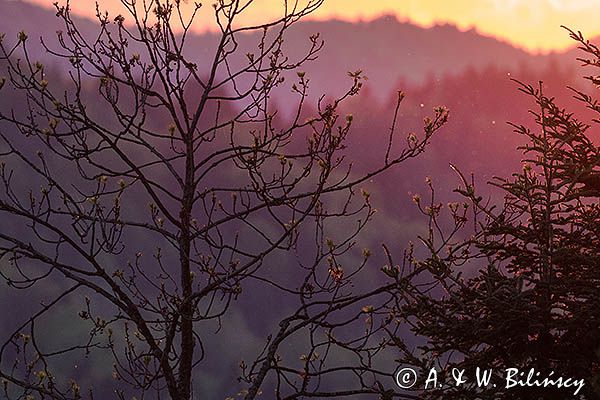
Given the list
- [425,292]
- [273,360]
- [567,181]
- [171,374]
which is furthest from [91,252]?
[567,181]

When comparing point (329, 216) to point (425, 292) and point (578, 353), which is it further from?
point (578, 353)

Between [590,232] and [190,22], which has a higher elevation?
[190,22]

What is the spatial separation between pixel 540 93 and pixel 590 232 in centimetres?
152

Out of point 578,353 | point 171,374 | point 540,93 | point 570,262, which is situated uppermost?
point 540,93

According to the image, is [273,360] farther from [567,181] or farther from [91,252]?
[567,181]

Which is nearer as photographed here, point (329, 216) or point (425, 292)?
point (425, 292)

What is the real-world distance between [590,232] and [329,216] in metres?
2.76

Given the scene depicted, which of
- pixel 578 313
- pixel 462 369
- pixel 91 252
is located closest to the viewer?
pixel 578 313

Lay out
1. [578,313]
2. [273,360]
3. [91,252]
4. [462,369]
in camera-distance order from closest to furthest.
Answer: [578,313], [462,369], [91,252], [273,360]

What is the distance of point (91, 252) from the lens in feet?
33.7

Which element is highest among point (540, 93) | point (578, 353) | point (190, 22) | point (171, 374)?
point (190, 22)

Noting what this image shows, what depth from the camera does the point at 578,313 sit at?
354 inches

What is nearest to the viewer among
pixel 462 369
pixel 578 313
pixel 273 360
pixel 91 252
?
pixel 578 313

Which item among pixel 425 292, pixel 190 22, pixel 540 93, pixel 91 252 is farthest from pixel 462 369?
pixel 190 22
